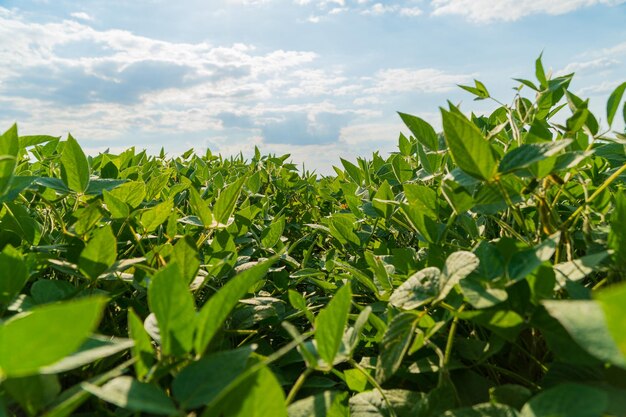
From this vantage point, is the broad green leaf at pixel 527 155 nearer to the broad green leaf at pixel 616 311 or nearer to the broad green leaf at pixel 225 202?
Result: the broad green leaf at pixel 616 311

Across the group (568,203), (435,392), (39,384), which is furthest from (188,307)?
(568,203)

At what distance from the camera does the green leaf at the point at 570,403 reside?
501mm

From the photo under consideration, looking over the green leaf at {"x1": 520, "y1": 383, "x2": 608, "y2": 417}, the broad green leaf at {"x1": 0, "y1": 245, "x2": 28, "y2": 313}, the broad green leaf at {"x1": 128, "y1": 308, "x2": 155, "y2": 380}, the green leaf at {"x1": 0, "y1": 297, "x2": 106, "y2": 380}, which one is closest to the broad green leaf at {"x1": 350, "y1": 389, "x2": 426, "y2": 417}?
the green leaf at {"x1": 520, "y1": 383, "x2": 608, "y2": 417}

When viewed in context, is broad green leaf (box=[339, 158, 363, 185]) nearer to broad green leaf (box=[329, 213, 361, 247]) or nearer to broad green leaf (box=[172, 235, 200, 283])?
broad green leaf (box=[329, 213, 361, 247])

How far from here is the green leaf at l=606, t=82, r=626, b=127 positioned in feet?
3.12

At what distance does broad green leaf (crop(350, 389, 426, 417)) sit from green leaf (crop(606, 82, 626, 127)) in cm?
66

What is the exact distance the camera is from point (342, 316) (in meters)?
0.65

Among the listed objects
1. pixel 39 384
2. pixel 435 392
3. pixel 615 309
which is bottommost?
pixel 435 392

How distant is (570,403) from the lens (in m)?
0.52

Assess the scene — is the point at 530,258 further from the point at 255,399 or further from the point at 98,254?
the point at 98,254

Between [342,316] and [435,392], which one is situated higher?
[342,316]

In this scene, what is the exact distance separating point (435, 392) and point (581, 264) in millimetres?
275

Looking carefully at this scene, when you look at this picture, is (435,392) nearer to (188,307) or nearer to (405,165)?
(188,307)

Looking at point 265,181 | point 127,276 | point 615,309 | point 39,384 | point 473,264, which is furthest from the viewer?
point 265,181
